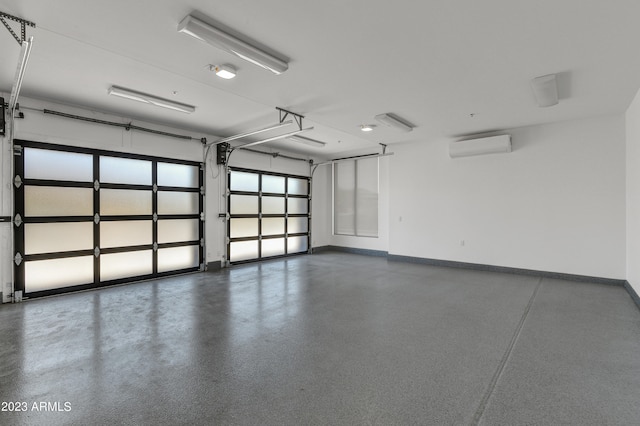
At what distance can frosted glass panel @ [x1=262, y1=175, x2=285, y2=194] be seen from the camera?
26.0 feet

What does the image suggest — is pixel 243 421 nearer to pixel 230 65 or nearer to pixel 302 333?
pixel 302 333

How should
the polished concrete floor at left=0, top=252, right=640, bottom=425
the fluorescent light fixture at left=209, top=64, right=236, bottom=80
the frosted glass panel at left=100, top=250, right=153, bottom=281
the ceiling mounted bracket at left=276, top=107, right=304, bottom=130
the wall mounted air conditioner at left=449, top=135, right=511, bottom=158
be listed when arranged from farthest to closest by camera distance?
the wall mounted air conditioner at left=449, top=135, right=511, bottom=158 → the frosted glass panel at left=100, top=250, right=153, bottom=281 → the ceiling mounted bracket at left=276, top=107, right=304, bottom=130 → the fluorescent light fixture at left=209, top=64, right=236, bottom=80 → the polished concrete floor at left=0, top=252, right=640, bottom=425

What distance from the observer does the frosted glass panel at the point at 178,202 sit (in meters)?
5.95

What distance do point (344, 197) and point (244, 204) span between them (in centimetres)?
323

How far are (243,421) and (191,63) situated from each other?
349 cm

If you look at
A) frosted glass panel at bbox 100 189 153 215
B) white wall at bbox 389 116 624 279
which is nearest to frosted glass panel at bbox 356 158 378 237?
white wall at bbox 389 116 624 279

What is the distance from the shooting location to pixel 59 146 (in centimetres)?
468

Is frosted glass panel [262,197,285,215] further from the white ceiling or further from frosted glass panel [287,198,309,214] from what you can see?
the white ceiling

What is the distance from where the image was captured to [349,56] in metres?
3.30

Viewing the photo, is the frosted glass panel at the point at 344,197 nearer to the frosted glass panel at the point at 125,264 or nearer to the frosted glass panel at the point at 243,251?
the frosted glass panel at the point at 243,251

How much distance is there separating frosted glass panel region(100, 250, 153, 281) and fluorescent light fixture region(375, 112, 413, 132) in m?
4.90

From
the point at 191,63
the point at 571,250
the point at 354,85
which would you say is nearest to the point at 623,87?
the point at 571,250

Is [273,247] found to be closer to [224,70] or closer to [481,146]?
[224,70]

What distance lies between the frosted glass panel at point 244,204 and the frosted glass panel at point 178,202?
0.89 metres
